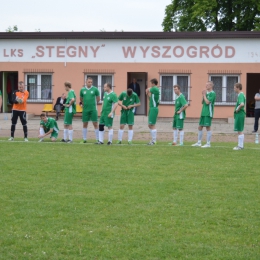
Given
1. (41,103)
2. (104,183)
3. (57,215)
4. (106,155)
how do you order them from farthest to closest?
1. (41,103)
2. (106,155)
3. (104,183)
4. (57,215)

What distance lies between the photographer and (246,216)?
28.3ft

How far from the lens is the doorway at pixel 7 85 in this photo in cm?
3516

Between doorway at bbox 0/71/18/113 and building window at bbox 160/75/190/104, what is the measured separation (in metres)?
8.76

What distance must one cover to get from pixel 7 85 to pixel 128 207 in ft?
90.4

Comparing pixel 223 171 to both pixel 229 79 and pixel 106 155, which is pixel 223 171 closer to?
pixel 106 155

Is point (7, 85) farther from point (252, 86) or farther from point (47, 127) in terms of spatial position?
point (47, 127)

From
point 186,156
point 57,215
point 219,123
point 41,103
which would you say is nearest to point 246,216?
point 57,215

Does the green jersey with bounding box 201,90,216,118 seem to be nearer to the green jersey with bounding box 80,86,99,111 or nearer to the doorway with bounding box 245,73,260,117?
the green jersey with bounding box 80,86,99,111

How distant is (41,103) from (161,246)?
27339mm

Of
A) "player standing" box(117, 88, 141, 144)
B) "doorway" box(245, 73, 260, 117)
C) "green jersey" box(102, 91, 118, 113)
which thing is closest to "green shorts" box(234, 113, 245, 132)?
"player standing" box(117, 88, 141, 144)

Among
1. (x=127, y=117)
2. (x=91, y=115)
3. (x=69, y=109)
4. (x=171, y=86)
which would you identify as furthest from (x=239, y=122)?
(x=171, y=86)

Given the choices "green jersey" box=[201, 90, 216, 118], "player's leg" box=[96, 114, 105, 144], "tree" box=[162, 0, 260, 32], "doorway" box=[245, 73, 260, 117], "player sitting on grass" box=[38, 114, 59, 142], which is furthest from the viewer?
"tree" box=[162, 0, 260, 32]

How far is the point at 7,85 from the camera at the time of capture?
35469 millimetres

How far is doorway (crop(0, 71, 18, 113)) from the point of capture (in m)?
35.2
